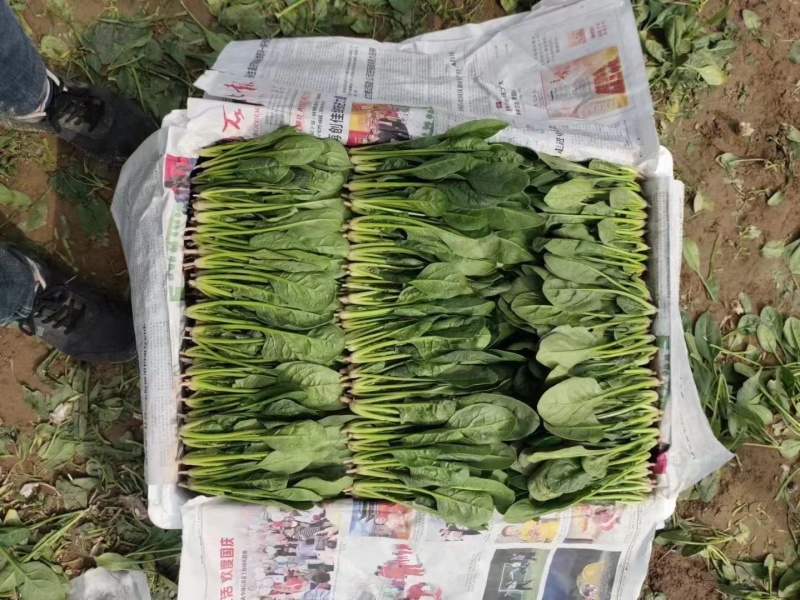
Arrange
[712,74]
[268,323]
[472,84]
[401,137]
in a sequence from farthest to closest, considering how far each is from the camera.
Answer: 1. [712,74]
2. [472,84]
3. [401,137]
4. [268,323]

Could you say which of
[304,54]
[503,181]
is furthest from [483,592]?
[304,54]

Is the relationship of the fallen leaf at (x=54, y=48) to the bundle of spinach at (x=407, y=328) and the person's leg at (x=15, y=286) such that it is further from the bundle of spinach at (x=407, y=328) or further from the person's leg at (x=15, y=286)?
the bundle of spinach at (x=407, y=328)

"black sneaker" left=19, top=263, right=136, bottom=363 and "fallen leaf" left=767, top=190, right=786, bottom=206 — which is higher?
"fallen leaf" left=767, top=190, right=786, bottom=206

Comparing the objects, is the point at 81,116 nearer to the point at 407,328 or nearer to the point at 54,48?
the point at 54,48

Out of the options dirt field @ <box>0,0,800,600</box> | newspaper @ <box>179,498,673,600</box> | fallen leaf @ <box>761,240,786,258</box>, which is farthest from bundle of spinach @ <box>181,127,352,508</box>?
fallen leaf @ <box>761,240,786,258</box>

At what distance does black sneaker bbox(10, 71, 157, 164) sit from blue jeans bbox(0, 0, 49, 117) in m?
0.09

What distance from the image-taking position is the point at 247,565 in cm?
199

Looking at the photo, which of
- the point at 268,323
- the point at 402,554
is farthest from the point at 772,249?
the point at 268,323

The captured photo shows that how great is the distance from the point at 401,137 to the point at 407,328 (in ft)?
2.03

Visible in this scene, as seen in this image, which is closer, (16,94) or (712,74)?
(16,94)

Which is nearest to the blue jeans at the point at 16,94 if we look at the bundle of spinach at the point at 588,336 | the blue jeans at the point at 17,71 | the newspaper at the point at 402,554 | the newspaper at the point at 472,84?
the blue jeans at the point at 17,71

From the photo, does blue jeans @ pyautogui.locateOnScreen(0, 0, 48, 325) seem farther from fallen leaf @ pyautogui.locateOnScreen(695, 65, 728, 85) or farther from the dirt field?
fallen leaf @ pyautogui.locateOnScreen(695, 65, 728, 85)

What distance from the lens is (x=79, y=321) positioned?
91.4 inches

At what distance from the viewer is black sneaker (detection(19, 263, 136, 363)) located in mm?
2297
